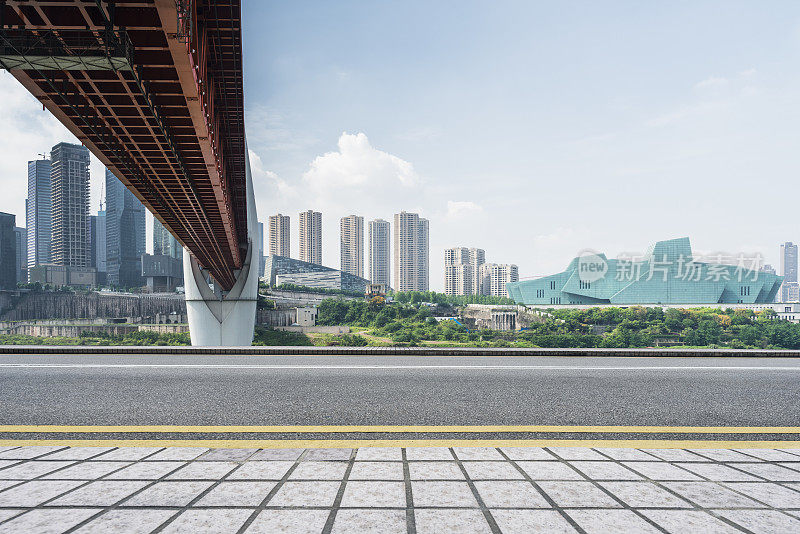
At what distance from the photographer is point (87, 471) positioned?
2.77 m

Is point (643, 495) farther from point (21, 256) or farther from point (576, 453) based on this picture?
point (21, 256)

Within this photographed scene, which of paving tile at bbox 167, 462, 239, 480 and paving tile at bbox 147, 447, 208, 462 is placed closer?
paving tile at bbox 167, 462, 239, 480

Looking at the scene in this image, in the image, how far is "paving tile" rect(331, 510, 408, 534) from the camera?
6.41 ft

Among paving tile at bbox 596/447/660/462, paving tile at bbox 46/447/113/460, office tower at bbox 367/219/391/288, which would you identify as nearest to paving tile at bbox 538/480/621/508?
paving tile at bbox 596/447/660/462

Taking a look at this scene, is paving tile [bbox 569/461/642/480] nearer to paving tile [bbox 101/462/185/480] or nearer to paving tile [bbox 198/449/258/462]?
paving tile [bbox 198/449/258/462]

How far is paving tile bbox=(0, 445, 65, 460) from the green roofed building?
124 m

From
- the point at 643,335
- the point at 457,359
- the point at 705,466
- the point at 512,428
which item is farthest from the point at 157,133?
the point at 643,335

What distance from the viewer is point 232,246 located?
82.8ft

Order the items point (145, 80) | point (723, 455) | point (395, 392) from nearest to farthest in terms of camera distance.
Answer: point (723, 455), point (395, 392), point (145, 80)

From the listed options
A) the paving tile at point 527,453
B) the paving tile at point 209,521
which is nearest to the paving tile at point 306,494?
the paving tile at point 209,521

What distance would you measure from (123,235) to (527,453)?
219 metres

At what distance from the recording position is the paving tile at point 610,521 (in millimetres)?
1999

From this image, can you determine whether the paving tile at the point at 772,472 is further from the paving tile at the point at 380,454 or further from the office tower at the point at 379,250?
the office tower at the point at 379,250

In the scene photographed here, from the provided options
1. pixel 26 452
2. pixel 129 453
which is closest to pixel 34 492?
pixel 129 453
